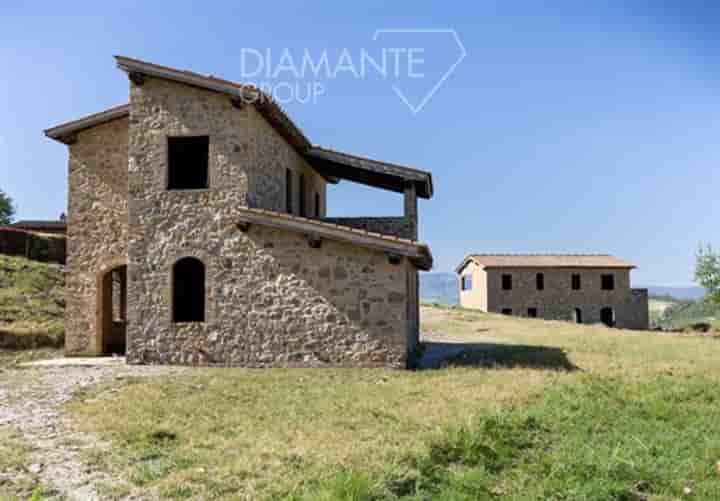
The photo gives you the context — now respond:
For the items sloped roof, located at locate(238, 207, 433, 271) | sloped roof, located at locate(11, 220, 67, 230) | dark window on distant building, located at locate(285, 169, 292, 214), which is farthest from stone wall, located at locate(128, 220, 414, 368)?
sloped roof, located at locate(11, 220, 67, 230)

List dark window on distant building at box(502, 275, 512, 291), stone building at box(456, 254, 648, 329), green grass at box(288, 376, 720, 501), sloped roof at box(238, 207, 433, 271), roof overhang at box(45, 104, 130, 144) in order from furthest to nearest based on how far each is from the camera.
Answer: dark window on distant building at box(502, 275, 512, 291)
stone building at box(456, 254, 648, 329)
roof overhang at box(45, 104, 130, 144)
sloped roof at box(238, 207, 433, 271)
green grass at box(288, 376, 720, 501)

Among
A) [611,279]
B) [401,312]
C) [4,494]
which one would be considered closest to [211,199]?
[401,312]

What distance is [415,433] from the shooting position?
671 cm

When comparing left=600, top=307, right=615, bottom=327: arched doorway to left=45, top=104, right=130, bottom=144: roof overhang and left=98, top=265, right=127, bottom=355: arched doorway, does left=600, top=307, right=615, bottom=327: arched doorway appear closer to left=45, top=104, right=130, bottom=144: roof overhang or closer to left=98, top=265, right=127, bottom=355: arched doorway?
left=98, top=265, right=127, bottom=355: arched doorway

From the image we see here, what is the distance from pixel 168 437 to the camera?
21.6ft

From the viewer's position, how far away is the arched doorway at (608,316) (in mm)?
39812

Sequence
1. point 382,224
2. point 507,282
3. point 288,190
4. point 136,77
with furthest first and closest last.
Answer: point 507,282 → point 288,190 → point 382,224 → point 136,77

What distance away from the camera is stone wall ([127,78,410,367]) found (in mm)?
12250

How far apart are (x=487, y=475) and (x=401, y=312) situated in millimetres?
6546

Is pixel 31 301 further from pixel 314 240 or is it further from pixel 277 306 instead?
pixel 314 240

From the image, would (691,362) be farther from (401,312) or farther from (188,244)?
(188,244)

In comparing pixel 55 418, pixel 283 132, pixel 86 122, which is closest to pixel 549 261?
pixel 283 132

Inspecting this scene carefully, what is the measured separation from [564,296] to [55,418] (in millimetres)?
37342

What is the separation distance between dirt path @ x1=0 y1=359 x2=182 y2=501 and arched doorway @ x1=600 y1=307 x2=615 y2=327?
115 feet
